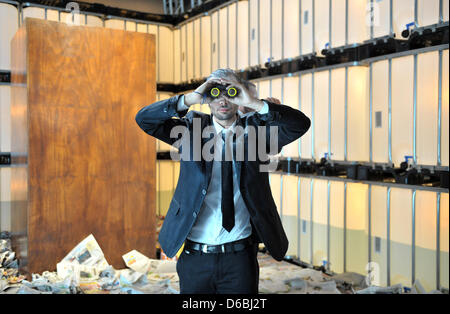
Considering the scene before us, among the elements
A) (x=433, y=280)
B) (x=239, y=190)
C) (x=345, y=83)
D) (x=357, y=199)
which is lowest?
(x=433, y=280)

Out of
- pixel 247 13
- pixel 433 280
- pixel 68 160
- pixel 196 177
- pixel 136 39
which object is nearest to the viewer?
pixel 196 177

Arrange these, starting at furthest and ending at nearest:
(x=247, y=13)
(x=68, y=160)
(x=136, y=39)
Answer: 1. (x=247, y=13)
2. (x=136, y=39)
3. (x=68, y=160)

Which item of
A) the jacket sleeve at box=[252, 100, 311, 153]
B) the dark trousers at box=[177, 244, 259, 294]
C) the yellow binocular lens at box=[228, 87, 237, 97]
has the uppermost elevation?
the yellow binocular lens at box=[228, 87, 237, 97]

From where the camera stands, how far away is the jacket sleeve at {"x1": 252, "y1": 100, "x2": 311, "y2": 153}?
2.05 meters

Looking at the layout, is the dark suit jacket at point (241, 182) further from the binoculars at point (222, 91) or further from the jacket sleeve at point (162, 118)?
the binoculars at point (222, 91)

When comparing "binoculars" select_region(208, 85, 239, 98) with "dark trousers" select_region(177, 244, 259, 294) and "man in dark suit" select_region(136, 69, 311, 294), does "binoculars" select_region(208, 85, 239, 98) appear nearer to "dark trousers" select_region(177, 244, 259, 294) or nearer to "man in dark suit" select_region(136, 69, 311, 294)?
"man in dark suit" select_region(136, 69, 311, 294)

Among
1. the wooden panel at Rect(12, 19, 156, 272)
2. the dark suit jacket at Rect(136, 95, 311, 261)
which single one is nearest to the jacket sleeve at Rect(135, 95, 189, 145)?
the dark suit jacket at Rect(136, 95, 311, 261)

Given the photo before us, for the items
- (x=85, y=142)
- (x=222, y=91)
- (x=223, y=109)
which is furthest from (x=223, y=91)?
(x=85, y=142)

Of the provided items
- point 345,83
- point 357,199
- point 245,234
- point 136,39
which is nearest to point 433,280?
point 357,199

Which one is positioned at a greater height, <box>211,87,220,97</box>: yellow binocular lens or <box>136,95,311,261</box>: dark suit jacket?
<box>211,87,220,97</box>: yellow binocular lens

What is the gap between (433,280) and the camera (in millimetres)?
3834

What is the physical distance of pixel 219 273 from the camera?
2115 mm
